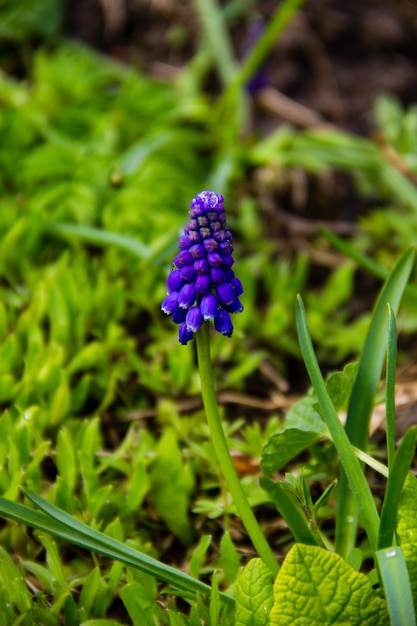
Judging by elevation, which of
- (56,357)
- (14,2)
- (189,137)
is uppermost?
(14,2)

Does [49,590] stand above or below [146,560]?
below

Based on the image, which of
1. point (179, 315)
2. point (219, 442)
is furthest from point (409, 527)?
point (179, 315)

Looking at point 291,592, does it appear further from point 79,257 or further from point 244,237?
point 244,237

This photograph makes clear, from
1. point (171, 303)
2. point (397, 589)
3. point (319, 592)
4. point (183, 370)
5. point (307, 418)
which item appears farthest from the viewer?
point (183, 370)

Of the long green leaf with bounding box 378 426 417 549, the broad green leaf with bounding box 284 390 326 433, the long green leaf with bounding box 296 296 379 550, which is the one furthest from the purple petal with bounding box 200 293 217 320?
the long green leaf with bounding box 378 426 417 549

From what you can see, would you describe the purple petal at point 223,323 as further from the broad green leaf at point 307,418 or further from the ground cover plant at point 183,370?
the broad green leaf at point 307,418

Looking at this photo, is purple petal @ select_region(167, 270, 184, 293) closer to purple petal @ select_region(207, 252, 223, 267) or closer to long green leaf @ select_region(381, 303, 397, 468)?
purple petal @ select_region(207, 252, 223, 267)

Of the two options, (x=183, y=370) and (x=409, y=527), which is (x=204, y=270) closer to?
(x=409, y=527)

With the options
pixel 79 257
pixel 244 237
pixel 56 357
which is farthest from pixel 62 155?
pixel 56 357
